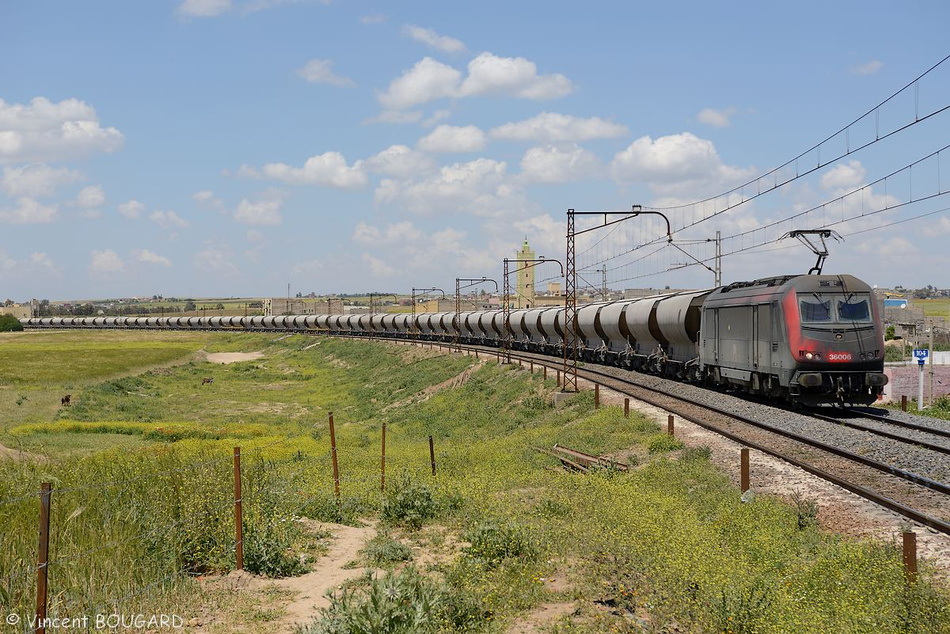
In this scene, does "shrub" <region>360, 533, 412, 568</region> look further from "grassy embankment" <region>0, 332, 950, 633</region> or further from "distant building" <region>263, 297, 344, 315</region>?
"distant building" <region>263, 297, 344, 315</region>

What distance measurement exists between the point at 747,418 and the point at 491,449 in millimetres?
7417

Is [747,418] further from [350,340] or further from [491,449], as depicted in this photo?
[350,340]

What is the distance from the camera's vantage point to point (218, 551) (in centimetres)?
1100

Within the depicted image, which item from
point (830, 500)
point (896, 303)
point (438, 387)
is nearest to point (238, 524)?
point (830, 500)

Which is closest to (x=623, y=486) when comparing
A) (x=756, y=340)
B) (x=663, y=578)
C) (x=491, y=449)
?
(x=663, y=578)

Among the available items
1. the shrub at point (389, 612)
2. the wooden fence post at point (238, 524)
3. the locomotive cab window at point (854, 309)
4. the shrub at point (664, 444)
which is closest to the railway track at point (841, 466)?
the shrub at point (664, 444)

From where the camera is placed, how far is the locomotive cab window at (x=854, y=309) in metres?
22.8

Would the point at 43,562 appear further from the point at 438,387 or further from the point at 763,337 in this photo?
the point at 438,387

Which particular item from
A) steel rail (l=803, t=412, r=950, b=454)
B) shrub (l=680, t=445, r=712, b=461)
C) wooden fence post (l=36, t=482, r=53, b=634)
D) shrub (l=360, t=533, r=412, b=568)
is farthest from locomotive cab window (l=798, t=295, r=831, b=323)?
wooden fence post (l=36, t=482, r=53, b=634)

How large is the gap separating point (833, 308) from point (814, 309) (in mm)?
574

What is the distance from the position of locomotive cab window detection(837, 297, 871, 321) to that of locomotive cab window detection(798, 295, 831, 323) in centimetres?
38

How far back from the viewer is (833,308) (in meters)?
22.8

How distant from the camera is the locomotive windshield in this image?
22688mm

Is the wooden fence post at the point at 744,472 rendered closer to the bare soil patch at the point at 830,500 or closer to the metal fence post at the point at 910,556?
the bare soil patch at the point at 830,500
